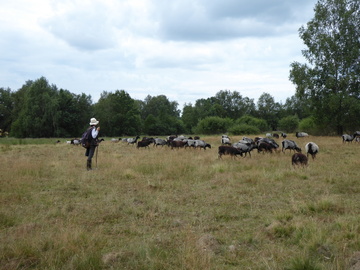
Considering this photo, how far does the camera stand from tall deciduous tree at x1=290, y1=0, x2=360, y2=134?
3122cm

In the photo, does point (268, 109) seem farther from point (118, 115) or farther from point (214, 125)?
point (118, 115)

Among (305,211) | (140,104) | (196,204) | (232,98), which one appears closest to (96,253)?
(196,204)

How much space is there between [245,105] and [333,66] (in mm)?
75169

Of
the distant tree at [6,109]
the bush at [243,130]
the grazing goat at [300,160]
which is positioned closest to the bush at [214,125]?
the bush at [243,130]

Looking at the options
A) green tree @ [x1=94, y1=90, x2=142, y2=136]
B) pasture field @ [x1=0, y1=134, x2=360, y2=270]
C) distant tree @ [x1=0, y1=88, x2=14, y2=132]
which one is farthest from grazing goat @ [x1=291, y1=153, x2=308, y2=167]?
distant tree @ [x1=0, y1=88, x2=14, y2=132]

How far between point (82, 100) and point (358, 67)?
181 ft

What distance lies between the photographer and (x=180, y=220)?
609cm

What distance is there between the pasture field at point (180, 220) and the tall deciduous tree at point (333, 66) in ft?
79.2

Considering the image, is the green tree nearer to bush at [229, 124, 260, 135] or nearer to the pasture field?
bush at [229, 124, 260, 135]

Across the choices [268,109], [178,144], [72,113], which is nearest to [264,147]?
[178,144]

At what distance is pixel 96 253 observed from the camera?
4234 mm

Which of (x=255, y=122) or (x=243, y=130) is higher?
(x=255, y=122)

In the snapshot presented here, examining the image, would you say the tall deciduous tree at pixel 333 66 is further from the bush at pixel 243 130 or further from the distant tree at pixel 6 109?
the distant tree at pixel 6 109

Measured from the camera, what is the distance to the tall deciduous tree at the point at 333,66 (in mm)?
31219
